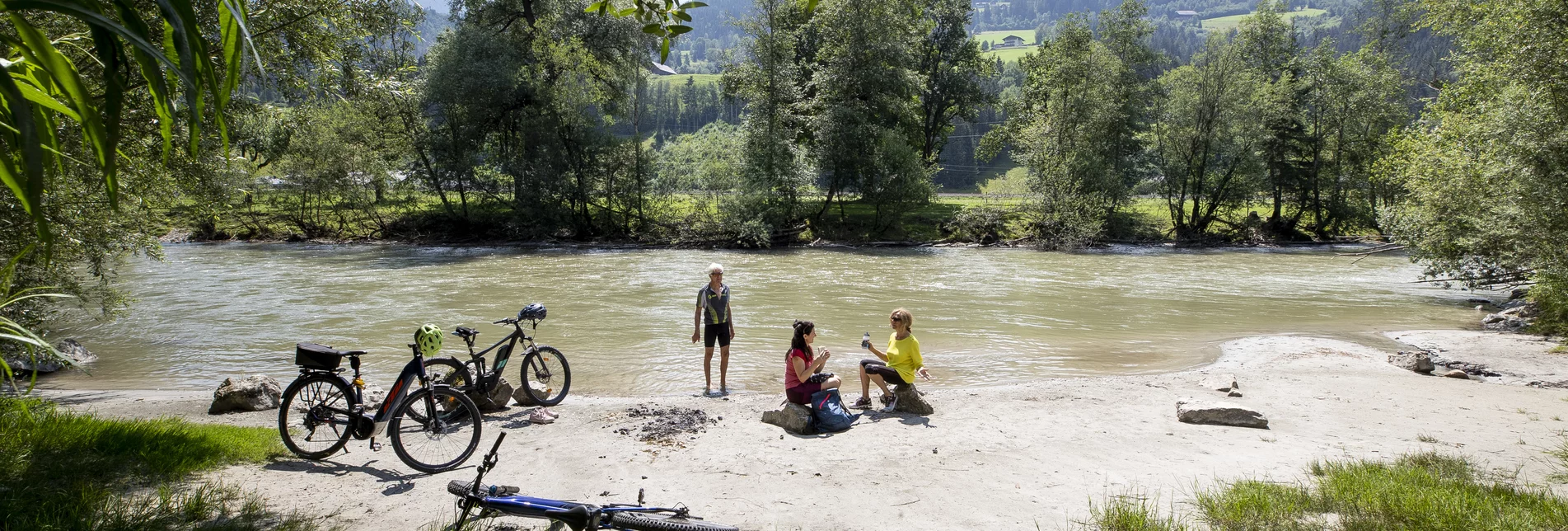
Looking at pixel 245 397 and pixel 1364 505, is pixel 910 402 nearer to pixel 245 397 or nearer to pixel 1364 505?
pixel 1364 505

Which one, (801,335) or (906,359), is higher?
(801,335)

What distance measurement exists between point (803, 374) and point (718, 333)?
2.80 metres

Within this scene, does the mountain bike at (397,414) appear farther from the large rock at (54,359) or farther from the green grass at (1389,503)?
the green grass at (1389,503)

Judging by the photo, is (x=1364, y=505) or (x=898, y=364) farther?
(x=898, y=364)

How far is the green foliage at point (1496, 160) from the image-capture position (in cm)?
1231

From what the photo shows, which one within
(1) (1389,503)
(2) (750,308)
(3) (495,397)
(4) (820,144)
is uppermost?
(4) (820,144)

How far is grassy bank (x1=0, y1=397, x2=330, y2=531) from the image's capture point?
4.91 metres

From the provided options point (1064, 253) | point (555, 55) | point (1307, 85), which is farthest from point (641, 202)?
point (1307, 85)

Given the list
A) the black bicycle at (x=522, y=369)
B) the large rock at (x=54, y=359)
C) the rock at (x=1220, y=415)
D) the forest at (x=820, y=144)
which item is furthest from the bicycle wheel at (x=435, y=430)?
the forest at (x=820, y=144)

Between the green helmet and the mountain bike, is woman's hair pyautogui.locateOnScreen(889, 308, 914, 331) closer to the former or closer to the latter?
the mountain bike

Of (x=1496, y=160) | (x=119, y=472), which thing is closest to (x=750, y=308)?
(x=119, y=472)

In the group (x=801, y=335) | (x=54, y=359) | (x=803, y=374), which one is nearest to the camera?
(x=803, y=374)

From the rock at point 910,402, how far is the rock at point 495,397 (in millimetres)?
4576

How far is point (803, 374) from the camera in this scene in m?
8.90
